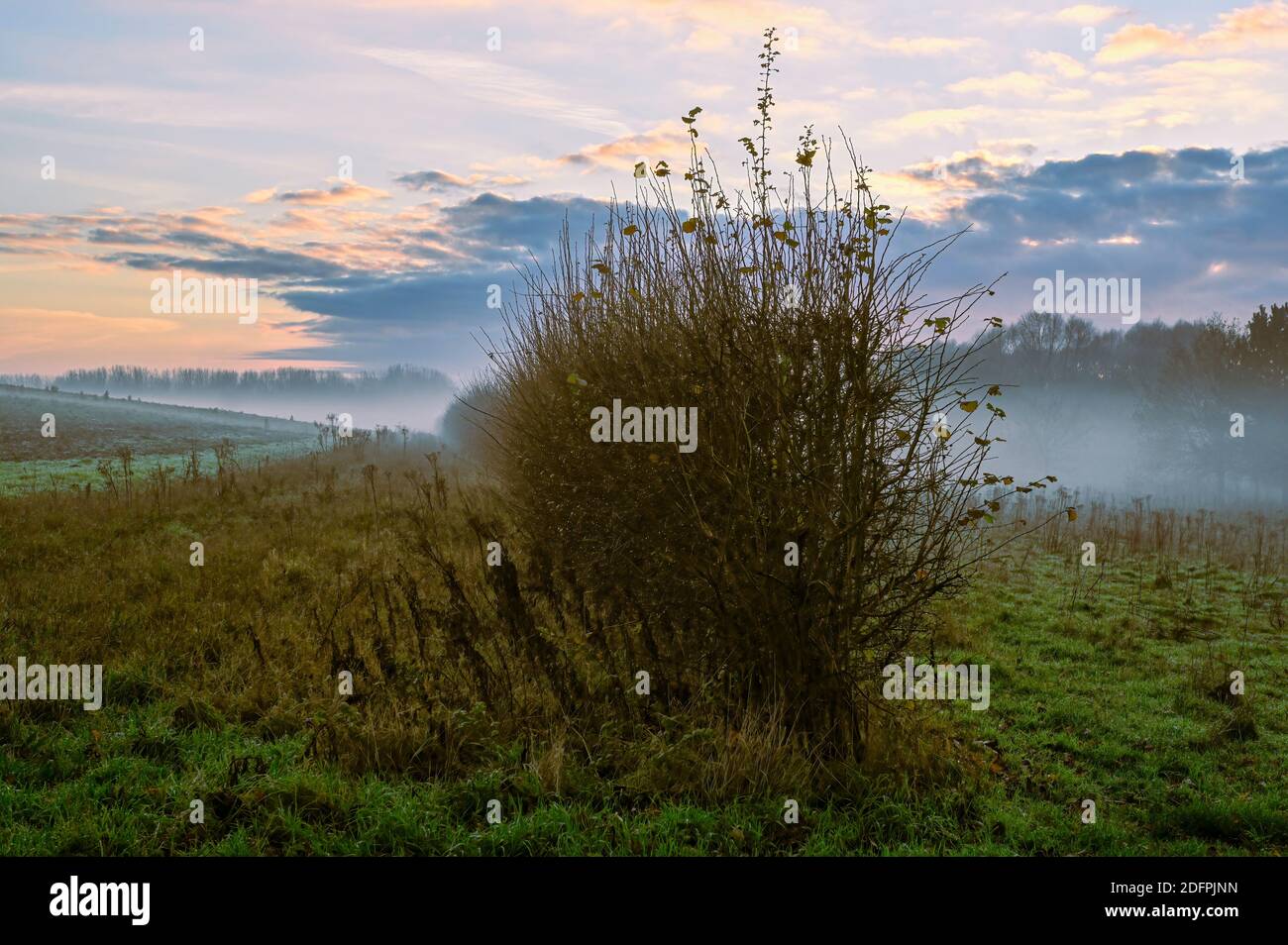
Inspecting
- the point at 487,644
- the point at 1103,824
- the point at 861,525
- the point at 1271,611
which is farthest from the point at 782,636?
the point at 1271,611

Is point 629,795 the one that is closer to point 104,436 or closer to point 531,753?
point 531,753

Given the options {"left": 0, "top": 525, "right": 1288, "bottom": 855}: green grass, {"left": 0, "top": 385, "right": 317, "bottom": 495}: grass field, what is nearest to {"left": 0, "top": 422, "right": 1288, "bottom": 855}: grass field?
{"left": 0, "top": 525, "right": 1288, "bottom": 855}: green grass

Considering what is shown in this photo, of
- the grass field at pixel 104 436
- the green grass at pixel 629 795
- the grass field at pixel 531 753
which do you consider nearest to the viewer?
the green grass at pixel 629 795

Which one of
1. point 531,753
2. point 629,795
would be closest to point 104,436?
point 531,753

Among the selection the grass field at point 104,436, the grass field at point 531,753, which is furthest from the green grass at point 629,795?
the grass field at point 104,436

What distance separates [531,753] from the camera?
5391 millimetres

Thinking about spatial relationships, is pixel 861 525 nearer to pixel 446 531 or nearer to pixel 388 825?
pixel 388 825

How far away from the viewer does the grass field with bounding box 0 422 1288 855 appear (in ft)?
15.2

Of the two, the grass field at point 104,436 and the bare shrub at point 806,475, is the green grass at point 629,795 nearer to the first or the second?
the bare shrub at point 806,475

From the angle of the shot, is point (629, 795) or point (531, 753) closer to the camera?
point (629, 795)

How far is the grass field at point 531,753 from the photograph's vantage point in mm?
4633

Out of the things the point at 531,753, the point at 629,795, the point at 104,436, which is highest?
the point at 104,436

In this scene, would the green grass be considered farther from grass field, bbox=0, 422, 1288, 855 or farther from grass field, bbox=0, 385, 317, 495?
grass field, bbox=0, 385, 317, 495

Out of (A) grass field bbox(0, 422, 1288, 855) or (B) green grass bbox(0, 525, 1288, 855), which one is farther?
(A) grass field bbox(0, 422, 1288, 855)
